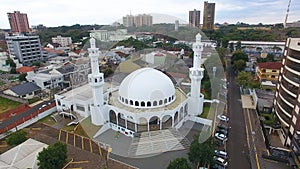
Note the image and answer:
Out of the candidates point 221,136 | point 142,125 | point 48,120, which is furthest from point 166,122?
point 48,120

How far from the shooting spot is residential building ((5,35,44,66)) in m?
48.1

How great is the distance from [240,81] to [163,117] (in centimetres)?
1695

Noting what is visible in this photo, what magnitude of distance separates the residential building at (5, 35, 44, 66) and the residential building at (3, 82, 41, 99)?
73.3ft

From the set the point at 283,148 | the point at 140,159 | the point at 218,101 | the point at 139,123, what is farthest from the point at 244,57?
the point at 140,159

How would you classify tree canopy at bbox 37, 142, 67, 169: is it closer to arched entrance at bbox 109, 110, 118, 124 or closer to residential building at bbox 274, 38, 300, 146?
arched entrance at bbox 109, 110, 118, 124

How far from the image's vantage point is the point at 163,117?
19.4m

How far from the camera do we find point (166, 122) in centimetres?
2022

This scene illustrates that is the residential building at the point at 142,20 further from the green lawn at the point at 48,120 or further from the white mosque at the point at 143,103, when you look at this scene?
the green lawn at the point at 48,120

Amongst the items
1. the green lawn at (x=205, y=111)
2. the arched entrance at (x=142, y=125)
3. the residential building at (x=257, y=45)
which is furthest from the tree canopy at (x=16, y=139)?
the residential building at (x=257, y=45)

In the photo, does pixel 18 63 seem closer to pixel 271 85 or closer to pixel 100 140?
pixel 100 140

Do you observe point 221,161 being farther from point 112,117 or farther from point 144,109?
point 112,117

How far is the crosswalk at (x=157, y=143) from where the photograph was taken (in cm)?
1678

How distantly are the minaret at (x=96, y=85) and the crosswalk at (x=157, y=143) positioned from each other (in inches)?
186

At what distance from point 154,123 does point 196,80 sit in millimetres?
6446
